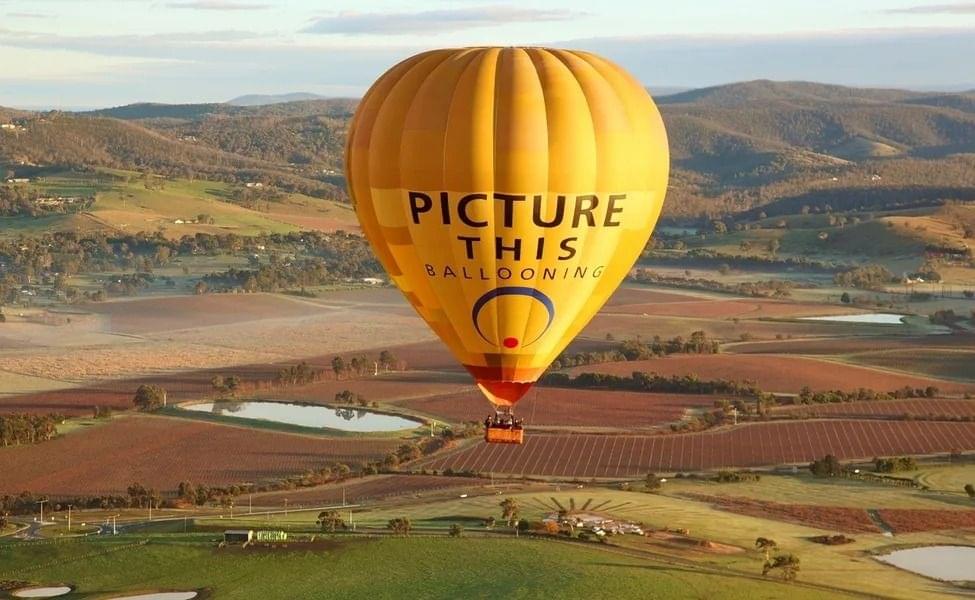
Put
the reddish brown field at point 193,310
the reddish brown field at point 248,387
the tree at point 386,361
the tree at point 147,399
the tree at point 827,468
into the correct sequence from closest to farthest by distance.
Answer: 1. the tree at point 827,468
2. the tree at point 147,399
3. the reddish brown field at point 248,387
4. the tree at point 386,361
5. the reddish brown field at point 193,310

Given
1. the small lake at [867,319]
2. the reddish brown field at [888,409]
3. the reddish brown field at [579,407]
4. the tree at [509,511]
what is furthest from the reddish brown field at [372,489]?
the small lake at [867,319]

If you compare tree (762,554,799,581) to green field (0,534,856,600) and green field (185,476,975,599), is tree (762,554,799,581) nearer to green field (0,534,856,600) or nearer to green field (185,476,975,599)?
green field (185,476,975,599)

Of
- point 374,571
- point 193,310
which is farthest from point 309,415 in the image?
point 193,310

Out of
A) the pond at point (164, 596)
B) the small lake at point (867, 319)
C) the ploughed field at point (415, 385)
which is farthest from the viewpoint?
the small lake at point (867, 319)

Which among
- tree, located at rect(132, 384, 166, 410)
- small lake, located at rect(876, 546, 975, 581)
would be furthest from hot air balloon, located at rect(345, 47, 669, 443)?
tree, located at rect(132, 384, 166, 410)

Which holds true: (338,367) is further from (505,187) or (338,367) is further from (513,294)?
(505,187)

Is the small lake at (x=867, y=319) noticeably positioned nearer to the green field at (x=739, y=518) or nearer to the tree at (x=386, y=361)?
the tree at (x=386, y=361)

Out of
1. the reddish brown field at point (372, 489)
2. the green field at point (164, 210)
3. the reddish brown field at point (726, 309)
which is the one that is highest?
the green field at point (164, 210)
